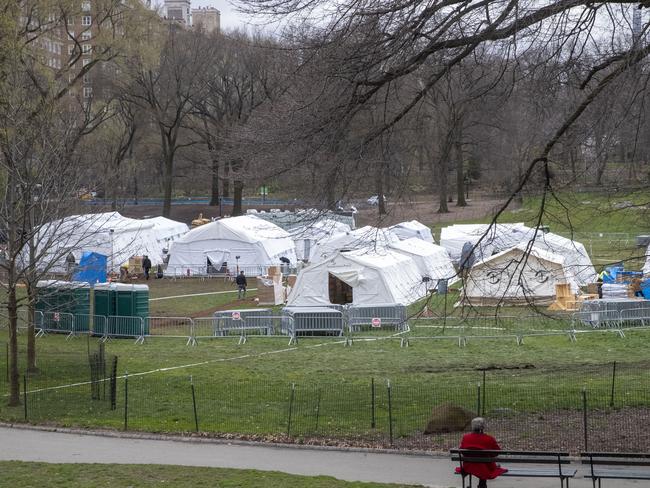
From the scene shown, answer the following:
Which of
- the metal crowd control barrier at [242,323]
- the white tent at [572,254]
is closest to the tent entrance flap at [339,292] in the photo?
the metal crowd control barrier at [242,323]

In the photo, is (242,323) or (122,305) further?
(122,305)

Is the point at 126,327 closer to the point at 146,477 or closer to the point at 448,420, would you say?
the point at 448,420

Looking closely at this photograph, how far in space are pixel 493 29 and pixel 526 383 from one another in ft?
A: 28.2

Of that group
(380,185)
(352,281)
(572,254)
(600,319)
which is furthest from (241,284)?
(380,185)

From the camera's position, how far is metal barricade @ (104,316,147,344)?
1153 inches

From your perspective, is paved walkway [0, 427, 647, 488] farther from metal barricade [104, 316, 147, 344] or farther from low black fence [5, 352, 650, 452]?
metal barricade [104, 316, 147, 344]

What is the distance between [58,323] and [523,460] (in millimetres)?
21878

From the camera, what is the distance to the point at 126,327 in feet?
97.1

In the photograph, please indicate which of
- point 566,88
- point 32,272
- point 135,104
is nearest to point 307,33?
point 566,88

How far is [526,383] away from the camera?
65.1 feet

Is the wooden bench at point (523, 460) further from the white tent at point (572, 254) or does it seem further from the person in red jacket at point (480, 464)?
the white tent at point (572, 254)

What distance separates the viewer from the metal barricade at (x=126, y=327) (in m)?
29.3

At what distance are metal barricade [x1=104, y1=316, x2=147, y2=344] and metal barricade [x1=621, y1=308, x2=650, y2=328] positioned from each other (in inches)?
594

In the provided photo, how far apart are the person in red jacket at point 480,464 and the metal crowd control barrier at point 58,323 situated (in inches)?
817
